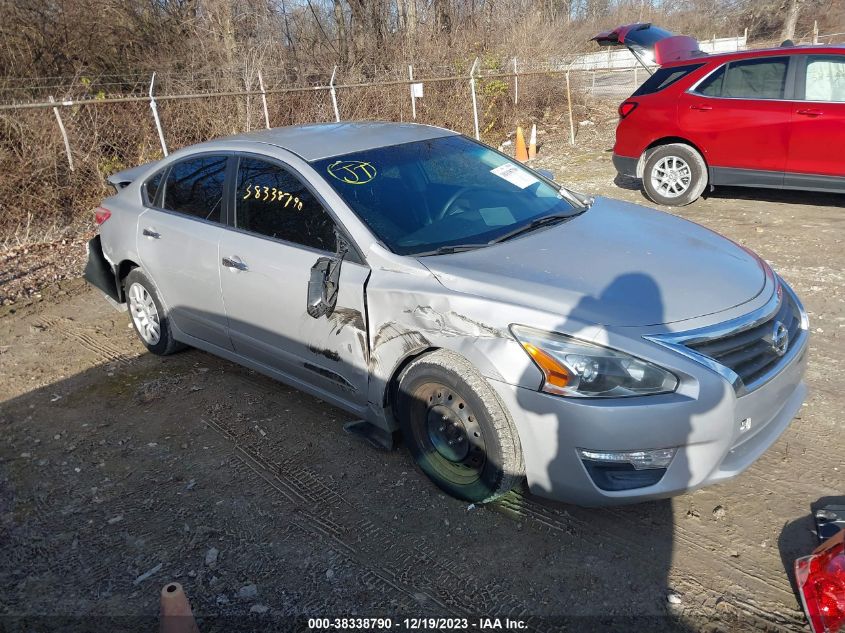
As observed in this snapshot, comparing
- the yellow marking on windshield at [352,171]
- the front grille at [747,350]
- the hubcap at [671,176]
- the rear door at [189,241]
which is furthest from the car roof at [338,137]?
the hubcap at [671,176]

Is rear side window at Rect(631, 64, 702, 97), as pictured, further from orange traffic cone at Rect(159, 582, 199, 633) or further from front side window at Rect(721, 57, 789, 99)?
orange traffic cone at Rect(159, 582, 199, 633)

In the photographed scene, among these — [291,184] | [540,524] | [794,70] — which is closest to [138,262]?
[291,184]

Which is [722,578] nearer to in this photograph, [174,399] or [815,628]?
[815,628]

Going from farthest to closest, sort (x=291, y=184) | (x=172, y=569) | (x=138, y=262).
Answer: (x=138, y=262) < (x=291, y=184) < (x=172, y=569)

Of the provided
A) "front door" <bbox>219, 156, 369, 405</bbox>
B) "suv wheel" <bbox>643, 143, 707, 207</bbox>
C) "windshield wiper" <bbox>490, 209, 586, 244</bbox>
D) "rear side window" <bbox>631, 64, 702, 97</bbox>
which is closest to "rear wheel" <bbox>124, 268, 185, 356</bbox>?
"front door" <bbox>219, 156, 369, 405</bbox>

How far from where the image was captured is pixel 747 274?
314cm

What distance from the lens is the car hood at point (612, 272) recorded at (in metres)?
2.73

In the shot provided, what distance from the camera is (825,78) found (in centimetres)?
695

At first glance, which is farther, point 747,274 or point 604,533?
point 747,274

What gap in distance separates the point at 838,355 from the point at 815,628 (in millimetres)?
2588

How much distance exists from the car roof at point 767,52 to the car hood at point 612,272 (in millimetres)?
4918

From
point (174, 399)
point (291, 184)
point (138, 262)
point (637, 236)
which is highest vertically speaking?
point (291, 184)

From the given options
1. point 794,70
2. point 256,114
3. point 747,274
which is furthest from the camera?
point 256,114

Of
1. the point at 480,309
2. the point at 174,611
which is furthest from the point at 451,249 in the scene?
the point at 174,611
